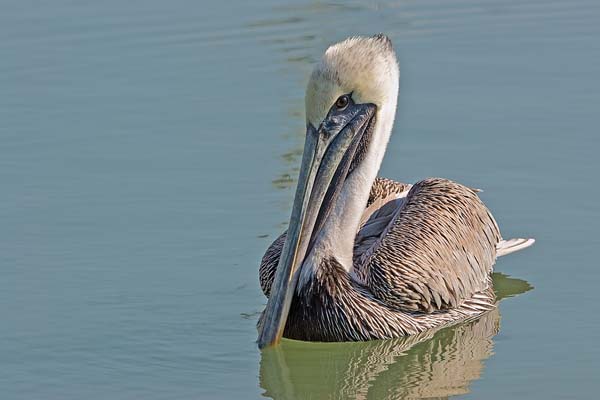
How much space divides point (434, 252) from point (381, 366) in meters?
0.83

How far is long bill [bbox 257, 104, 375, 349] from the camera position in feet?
24.3

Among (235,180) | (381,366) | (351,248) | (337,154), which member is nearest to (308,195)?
(337,154)

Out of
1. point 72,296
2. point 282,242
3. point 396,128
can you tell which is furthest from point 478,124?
point 72,296

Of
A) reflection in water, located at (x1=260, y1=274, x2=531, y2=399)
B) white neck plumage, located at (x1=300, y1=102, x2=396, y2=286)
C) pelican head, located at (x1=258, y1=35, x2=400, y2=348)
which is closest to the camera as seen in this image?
reflection in water, located at (x1=260, y1=274, x2=531, y2=399)

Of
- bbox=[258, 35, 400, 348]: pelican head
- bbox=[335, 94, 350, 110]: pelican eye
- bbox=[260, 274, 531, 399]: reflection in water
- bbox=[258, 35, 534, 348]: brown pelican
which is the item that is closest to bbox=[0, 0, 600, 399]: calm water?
bbox=[260, 274, 531, 399]: reflection in water

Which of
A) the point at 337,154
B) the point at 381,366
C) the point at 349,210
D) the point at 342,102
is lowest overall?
the point at 381,366

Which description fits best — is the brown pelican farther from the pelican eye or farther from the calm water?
the calm water

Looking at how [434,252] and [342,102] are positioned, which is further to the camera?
[434,252]

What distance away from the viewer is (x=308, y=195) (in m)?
7.43

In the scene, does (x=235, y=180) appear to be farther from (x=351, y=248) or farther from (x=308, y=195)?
(x=308, y=195)

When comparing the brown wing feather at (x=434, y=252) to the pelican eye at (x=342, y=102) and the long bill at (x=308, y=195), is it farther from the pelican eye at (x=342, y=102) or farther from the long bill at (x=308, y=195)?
the pelican eye at (x=342, y=102)

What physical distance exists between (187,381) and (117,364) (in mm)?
410

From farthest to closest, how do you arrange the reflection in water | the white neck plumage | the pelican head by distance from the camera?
the white neck plumage < the pelican head < the reflection in water

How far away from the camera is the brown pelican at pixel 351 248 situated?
24.3 feet
